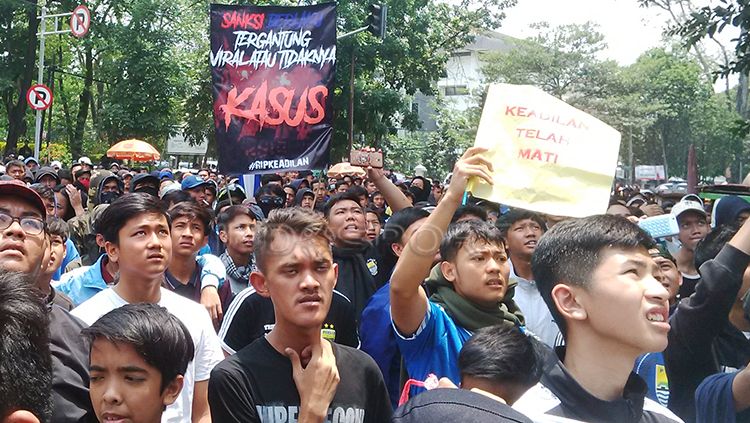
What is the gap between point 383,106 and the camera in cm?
2442

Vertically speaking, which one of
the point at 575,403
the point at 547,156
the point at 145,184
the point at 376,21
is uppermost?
the point at 376,21

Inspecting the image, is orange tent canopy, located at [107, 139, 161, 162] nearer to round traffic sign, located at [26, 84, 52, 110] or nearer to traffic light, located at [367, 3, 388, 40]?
round traffic sign, located at [26, 84, 52, 110]

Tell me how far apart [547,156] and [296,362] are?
1132mm

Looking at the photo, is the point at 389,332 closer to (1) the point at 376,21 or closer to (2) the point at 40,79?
(1) the point at 376,21

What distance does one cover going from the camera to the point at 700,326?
280 cm

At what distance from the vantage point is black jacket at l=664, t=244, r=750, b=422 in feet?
8.96

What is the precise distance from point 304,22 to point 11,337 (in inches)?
230

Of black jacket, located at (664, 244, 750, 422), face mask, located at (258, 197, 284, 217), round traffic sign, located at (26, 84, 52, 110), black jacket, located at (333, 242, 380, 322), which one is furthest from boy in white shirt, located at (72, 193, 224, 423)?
round traffic sign, located at (26, 84, 52, 110)

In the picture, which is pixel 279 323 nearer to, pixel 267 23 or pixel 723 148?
pixel 267 23

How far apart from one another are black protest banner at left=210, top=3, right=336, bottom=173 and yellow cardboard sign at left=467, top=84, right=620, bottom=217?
12.5 ft

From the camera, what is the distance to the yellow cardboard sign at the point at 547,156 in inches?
109

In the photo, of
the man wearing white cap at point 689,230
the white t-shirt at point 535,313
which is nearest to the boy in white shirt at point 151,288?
the white t-shirt at point 535,313

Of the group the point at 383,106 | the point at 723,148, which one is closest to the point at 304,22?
the point at 383,106

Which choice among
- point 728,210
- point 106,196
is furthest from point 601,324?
point 106,196
